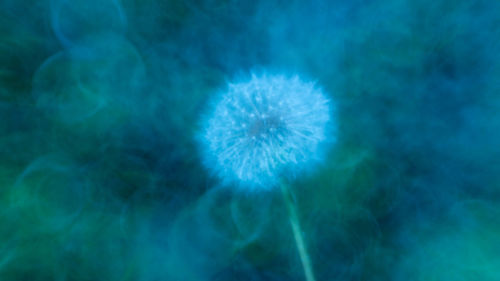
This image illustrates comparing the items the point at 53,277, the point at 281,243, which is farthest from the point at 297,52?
the point at 53,277

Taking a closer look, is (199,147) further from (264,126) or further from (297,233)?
(297,233)

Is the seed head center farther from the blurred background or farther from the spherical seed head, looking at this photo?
the blurred background

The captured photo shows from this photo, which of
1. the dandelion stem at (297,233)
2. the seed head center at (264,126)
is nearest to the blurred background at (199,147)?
the dandelion stem at (297,233)

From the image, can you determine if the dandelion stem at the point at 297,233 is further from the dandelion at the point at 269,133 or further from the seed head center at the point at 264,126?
the seed head center at the point at 264,126

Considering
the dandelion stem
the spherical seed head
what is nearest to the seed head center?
the spherical seed head

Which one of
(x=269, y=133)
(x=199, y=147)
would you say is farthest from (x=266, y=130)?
(x=199, y=147)

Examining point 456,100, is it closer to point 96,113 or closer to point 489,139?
point 489,139
